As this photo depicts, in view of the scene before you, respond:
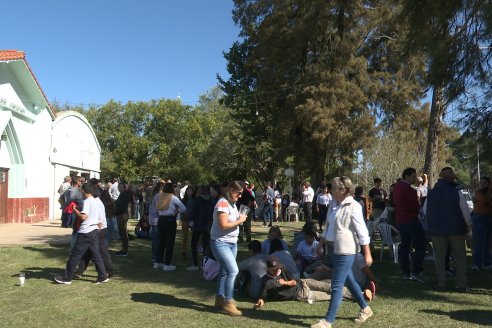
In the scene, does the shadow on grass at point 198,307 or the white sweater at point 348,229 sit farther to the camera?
the shadow on grass at point 198,307

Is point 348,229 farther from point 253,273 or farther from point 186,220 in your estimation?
point 186,220

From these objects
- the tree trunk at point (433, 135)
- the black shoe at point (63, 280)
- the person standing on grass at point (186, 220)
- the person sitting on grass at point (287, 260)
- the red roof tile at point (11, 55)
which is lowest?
the black shoe at point (63, 280)

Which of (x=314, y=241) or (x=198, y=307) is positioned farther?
(x=314, y=241)

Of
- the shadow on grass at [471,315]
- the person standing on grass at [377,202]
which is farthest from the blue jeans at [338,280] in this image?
the person standing on grass at [377,202]

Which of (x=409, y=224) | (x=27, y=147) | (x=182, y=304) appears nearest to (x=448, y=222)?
(x=409, y=224)

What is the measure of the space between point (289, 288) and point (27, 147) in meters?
14.8

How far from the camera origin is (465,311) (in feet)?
18.9

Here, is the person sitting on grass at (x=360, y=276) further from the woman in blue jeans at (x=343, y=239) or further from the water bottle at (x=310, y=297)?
the woman in blue jeans at (x=343, y=239)

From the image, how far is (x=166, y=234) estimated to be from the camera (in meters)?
8.78

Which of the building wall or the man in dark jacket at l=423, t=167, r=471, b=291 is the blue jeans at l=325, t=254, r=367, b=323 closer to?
the man in dark jacket at l=423, t=167, r=471, b=291

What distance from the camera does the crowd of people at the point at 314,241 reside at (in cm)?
517

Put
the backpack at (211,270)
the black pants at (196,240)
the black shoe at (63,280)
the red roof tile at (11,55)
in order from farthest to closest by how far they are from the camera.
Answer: the red roof tile at (11,55) → the black pants at (196,240) → the backpack at (211,270) → the black shoe at (63,280)

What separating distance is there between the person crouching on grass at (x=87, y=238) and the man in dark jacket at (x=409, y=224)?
188 inches

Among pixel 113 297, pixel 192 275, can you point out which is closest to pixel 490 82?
pixel 192 275
